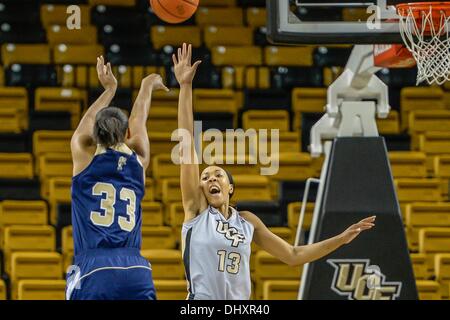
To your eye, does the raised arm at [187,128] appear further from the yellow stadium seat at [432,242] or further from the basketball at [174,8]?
the yellow stadium seat at [432,242]

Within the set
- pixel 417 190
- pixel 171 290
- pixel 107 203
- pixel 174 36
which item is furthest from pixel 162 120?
pixel 107 203

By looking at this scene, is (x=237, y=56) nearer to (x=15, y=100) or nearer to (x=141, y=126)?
(x=15, y=100)

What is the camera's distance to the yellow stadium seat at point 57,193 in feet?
35.7

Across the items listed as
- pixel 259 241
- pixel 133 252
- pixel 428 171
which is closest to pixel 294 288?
pixel 428 171

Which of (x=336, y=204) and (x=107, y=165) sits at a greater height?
(x=107, y=165)

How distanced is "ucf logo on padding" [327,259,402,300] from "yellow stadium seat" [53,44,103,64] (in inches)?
174

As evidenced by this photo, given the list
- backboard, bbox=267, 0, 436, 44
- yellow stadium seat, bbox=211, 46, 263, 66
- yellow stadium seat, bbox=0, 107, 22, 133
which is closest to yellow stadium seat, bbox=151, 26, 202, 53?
yellow stadium seat, bbox=211, 46, 263, 66

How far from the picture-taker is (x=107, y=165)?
19.4 feet

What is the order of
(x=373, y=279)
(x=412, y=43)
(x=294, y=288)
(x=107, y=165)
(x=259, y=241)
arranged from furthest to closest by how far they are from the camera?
(x=294, y=288) < (x=373, y=279) < (x=412, y=43) < (x=259, y=241) < (x=107, y=165)

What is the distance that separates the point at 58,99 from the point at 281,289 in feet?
11.0

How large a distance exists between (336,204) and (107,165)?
3535mm

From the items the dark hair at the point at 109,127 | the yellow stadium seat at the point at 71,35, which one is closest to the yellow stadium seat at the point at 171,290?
the yellow stadium seat at the point at 71,35

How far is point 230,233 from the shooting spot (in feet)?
20.6

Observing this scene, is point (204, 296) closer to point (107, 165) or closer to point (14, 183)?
point (107, 165)
